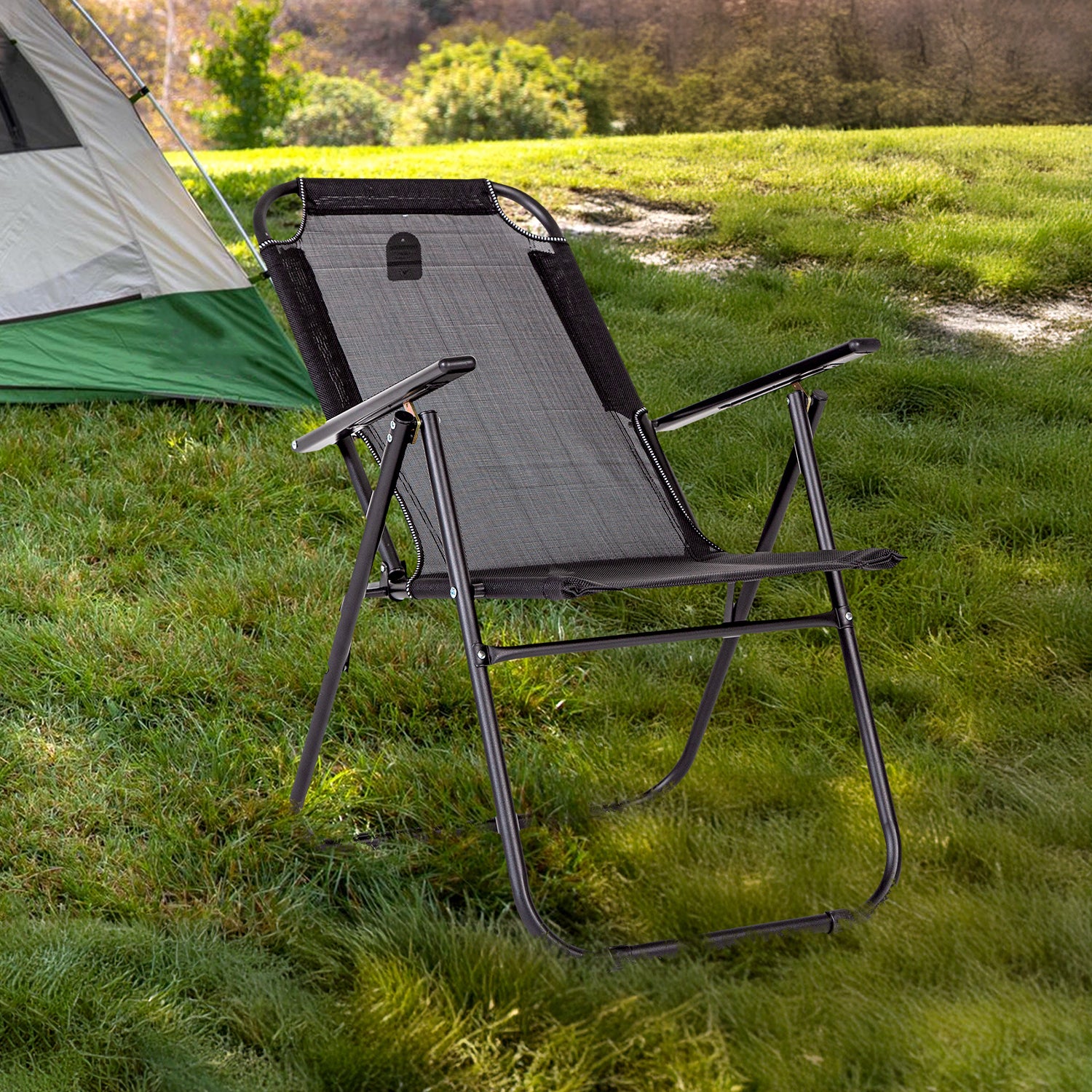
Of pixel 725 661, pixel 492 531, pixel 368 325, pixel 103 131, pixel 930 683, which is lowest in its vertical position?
pixel 930 683

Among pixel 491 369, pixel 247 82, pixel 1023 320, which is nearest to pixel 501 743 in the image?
pixel 491 369

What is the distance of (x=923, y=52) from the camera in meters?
11.5

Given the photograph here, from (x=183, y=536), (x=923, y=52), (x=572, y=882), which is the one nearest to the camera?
(x=572, y=882)

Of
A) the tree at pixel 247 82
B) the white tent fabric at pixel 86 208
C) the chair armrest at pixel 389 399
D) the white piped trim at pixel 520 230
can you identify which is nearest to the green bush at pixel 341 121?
the tree at pixel 247 82

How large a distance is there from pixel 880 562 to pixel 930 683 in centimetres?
79

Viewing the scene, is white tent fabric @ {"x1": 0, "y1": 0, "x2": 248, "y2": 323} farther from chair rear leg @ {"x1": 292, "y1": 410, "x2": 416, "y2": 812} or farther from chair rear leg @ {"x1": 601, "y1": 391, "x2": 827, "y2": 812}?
chair rear leg @ {"x1": 601, "y1": 391, "x2": 827, "y2": 812}

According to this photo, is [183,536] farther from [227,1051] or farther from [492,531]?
[227,1051]

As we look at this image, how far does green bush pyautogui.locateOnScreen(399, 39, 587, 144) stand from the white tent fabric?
9009 millimetres

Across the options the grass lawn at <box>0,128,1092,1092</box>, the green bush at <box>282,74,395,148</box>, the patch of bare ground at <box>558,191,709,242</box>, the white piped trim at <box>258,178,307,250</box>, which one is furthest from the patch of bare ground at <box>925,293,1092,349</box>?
the green bush at <box>282,74,395,148</box>

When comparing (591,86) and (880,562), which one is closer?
(880,562)

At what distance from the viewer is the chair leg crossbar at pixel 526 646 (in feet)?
5.13

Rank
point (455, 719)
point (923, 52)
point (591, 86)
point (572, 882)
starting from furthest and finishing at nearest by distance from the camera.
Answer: point (591, 86)
point (923, 52)
point (455, 719)
point (572, 882)

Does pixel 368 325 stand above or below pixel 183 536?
above

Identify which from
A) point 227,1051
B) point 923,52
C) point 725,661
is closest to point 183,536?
point 725,661
